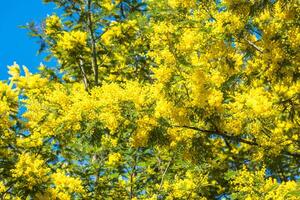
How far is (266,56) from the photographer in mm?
5211

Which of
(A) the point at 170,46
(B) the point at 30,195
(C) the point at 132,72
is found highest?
(C) the point at 132,72

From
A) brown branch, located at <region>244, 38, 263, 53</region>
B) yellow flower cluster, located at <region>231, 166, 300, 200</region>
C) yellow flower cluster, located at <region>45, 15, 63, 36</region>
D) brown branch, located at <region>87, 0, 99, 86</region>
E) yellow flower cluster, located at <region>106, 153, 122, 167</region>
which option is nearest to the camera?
brown branch, located at <region>244, 38, 263, 53</region>

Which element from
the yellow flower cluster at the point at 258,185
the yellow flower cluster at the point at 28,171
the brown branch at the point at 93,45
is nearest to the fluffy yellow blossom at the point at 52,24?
the brown branch at the point at 93,45

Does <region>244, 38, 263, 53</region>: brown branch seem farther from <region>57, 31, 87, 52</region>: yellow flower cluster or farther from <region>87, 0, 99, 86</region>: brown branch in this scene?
<region>87, 0, 99, 86</region>: brown branch

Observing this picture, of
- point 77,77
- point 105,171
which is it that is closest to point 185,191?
point 105,171

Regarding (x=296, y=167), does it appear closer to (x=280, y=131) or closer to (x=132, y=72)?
(x=280, y=131)

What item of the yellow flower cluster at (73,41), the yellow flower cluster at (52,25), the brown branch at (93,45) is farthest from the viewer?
the yellow flower cluster at (52,25)

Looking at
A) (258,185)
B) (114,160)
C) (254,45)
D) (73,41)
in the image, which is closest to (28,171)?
(114,160)

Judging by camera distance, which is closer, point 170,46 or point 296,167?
point 170,46

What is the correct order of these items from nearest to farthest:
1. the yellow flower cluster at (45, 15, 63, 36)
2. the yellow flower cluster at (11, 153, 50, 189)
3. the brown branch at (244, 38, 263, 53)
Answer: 1. the brown branch at (244, 38, 263, 53)
2. the yellow flower cluster at (11, 153, 50, 189)
3. the yellow flower cluster at (45, 15, 63, 36)

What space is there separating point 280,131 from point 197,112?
1.07 m

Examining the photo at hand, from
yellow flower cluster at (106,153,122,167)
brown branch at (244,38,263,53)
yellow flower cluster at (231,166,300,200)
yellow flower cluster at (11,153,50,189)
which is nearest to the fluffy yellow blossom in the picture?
yellow flower cluster at (106,153,122,167)

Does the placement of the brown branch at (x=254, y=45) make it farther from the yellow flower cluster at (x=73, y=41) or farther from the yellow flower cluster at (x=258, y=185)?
the yellow flower cluster at (x=73, y=41)

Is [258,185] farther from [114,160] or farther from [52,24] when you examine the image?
[52,24]
